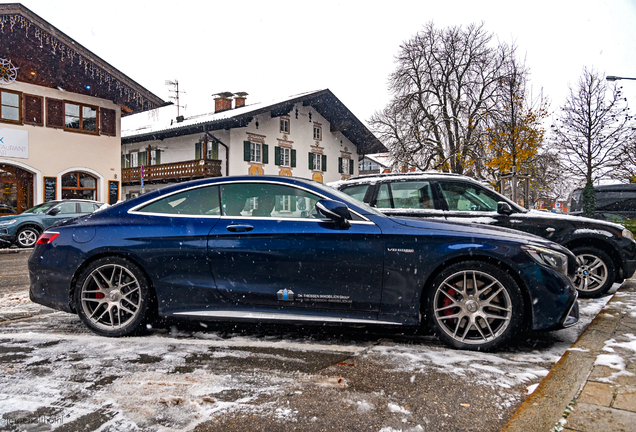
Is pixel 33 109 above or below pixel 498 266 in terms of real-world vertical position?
above

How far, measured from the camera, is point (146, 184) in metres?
32.4

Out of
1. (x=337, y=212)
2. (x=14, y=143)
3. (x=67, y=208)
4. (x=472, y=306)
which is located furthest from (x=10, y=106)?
(x=472, y=306)

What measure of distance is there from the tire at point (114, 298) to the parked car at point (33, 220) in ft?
37.3

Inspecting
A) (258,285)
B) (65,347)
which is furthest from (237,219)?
(65,347)

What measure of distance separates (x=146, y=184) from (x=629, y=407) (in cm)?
3325

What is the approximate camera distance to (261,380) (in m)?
2.83

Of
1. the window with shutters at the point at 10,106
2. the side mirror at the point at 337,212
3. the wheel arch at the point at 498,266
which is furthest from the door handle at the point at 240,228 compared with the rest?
the window with shutters at the point at 10,106

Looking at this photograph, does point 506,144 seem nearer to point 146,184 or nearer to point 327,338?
point 327,338

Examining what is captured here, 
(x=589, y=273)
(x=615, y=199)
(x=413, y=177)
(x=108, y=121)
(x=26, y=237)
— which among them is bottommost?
(x=589, y=273)

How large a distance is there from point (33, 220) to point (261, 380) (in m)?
14.2

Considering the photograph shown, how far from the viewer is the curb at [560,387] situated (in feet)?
7.46

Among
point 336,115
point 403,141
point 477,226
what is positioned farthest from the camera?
point 336,115

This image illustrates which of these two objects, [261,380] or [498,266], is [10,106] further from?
[498,266]

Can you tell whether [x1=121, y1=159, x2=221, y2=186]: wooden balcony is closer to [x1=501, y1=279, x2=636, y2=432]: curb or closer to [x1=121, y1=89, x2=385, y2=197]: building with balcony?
[x1=121, y1=89, x2=385, y2=197]: building with balcony
